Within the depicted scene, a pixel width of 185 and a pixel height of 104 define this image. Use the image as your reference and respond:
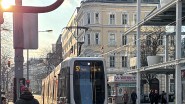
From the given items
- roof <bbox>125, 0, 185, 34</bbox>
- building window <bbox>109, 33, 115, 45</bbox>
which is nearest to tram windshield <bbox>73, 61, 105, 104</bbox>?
roof <bbox>125, 0, 185, 34</bbox>

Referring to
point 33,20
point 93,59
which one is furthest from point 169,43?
point 33,20

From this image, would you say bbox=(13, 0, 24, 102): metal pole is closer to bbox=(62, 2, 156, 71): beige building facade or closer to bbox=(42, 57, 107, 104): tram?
bbox=(42, 57, 107, 104): tram

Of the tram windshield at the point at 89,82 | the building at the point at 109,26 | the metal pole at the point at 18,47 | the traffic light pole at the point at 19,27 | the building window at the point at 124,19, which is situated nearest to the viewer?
the traffic light pole at the point at 19,27

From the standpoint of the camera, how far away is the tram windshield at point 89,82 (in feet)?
66.4

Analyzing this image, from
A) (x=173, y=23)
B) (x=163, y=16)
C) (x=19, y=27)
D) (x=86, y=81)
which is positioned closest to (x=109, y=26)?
(x=173, y=23)

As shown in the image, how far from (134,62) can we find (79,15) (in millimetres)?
55226

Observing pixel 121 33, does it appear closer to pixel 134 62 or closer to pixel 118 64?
pixel 118 64

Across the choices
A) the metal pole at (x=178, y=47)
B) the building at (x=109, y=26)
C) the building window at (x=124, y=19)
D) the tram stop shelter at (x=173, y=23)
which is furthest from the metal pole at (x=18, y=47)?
the building window at (x=124, y=19)

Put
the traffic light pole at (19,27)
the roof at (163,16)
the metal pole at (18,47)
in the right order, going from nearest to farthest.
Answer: the traffic light pole at (19,27) < the metal pole at (18,47) < the roof at (163,16)

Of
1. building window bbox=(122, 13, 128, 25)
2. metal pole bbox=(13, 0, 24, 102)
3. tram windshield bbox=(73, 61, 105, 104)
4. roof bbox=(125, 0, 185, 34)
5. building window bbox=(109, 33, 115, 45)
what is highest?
building window bbox=(122, 13, 128, 25)

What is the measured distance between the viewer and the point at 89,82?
2041 centimetres

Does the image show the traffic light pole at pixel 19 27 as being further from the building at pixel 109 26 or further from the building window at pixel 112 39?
the building window at pixel 112 39

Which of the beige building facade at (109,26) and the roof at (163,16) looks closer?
the roof at (163,16)

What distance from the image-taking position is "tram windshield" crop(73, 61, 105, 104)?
20.2m
